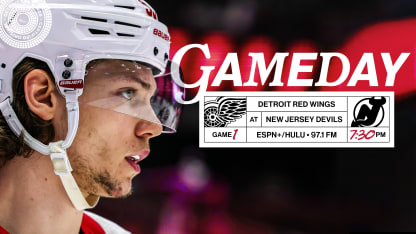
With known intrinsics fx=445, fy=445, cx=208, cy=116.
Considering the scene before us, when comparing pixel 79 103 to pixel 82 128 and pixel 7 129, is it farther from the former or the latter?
pixel 7 129

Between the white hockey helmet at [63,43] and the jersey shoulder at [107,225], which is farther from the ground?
the white hockey helmet at [63,43]

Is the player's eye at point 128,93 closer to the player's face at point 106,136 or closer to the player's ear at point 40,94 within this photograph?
the player's face at point 106,136

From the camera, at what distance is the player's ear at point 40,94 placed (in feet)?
5.21

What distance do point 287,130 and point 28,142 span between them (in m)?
1.31

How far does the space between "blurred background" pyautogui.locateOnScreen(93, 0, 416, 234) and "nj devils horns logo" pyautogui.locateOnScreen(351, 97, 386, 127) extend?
0.07 meters

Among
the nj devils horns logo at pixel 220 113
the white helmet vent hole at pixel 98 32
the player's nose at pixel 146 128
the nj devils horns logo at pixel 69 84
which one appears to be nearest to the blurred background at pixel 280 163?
the nj devils horns logo at pixel 220 113

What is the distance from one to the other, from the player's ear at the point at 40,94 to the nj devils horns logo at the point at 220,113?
3.08ft

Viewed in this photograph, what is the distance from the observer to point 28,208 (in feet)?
5.42

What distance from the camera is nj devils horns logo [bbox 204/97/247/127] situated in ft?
7.79

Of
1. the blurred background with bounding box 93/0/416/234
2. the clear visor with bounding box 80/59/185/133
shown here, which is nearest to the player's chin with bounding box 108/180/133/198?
the clear visor with bounding box 80/59/185/133

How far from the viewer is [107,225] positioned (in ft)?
7.23

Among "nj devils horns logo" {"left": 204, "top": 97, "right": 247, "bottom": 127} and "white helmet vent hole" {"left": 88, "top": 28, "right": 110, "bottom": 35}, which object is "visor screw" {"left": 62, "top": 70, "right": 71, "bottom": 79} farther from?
"nj devils horns logo" {"left": 204, "top": 97, "right": 247, "bottom": 127}

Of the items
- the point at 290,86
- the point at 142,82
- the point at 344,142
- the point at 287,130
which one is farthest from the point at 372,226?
the point at 142,82

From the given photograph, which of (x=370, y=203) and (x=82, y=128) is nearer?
(x=82, y=128)
